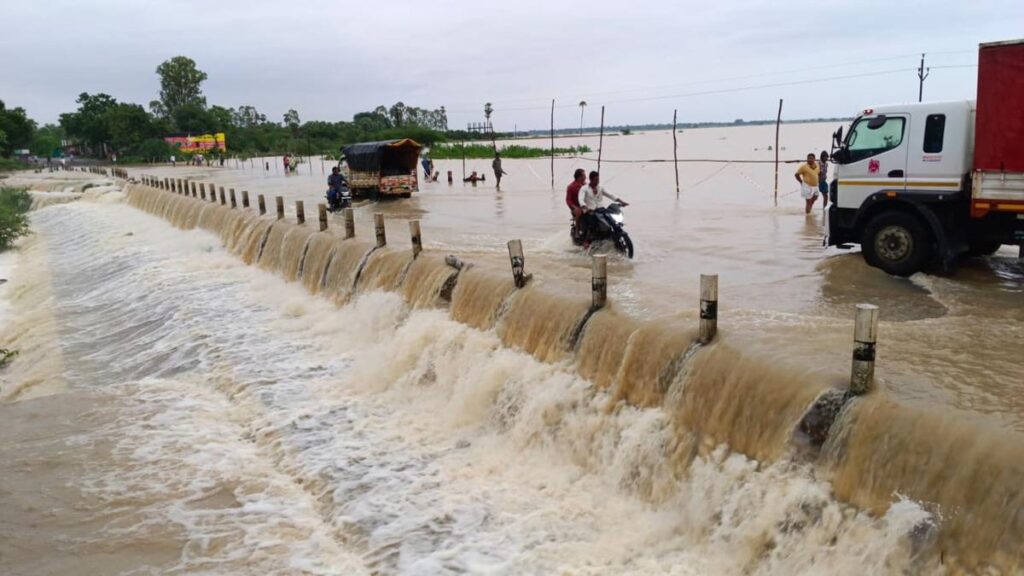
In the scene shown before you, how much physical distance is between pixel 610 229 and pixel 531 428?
5.79m

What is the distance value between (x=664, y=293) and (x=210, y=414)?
18.9 ft

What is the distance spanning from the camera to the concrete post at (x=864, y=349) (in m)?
5.02

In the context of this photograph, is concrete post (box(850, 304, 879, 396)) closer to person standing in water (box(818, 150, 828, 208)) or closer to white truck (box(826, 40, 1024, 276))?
white truck (box(826, 40, 1024, 276))

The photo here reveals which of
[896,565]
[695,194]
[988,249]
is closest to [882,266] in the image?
[988,249]

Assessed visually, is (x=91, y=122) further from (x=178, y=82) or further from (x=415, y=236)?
(x=415, y=236)

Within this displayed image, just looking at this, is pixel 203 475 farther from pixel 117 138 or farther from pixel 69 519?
pixel 117 138

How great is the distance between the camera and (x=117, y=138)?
7819 centimetres

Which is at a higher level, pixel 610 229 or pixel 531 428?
pixel 610 229

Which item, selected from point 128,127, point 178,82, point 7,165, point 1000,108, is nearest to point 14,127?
point 128,127

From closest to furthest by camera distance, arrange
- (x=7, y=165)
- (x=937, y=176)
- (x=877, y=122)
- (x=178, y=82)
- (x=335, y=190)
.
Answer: (x=937, y=176), (x=877, y=122), (x=335, y=190), (x=7, y=165), (x=178, y=82)

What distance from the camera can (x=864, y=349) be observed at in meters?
5.11

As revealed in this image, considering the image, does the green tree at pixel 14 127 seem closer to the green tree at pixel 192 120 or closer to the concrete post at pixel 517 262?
the green tree at pixel 192 120

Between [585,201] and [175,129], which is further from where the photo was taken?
[175,129]

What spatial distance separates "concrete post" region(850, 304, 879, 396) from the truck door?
19.2 ft
